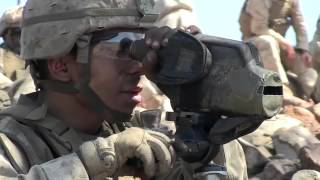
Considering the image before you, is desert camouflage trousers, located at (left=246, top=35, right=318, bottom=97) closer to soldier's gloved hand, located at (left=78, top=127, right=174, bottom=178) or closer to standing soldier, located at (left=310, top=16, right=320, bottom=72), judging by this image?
standing soldier, located at (left=310, top=16, right=320, bottom=72)

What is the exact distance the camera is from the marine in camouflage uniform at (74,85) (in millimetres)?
3049

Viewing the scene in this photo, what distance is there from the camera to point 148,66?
2.66 m

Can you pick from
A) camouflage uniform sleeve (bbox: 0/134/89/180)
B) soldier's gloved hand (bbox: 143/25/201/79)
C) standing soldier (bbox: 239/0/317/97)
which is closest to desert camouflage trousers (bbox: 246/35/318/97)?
standing soldier (bbox: 239/0/317/97)

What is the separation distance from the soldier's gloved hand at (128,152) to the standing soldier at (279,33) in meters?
9.77

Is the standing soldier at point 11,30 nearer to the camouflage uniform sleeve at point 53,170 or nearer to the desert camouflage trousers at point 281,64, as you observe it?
the desert camouflage trousers at point 281,64

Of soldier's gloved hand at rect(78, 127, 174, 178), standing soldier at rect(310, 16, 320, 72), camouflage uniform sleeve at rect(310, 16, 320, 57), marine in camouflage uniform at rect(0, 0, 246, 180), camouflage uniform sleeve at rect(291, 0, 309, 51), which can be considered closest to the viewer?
soldier's gloved hand at rect(78, 127, 174, 178)

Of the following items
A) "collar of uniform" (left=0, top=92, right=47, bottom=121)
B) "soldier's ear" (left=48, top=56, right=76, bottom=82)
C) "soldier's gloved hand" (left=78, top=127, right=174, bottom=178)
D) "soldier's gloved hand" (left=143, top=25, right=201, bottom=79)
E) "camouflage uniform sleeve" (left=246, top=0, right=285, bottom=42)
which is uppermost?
"soldier's gloved hand" (left=143, top=25, right=201, bottom=79)

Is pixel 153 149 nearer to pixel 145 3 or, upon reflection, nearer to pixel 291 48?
pixel 145 3

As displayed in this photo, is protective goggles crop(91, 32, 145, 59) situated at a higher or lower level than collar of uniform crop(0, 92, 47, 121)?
higher

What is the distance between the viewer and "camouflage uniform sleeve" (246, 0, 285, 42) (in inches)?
502

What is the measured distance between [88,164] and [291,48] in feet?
33.8

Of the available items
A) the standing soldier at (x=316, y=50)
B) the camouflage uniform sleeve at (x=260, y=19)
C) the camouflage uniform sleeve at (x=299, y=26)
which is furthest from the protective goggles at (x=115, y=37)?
the standing soldier at (x=316, y=50)

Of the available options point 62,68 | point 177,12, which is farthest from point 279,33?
point 62,68

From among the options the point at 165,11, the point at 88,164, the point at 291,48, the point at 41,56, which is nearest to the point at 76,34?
the point at 41,56
